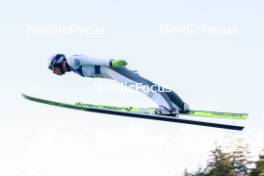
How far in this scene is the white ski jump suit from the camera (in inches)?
857

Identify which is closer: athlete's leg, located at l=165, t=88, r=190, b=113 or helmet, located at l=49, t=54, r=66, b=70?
athlete's leg, located at l=165, t=88, r=190, b=113

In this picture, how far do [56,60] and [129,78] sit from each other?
3.11 meters

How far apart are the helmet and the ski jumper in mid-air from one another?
75 centimetres

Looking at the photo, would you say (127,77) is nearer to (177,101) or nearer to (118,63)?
(118,63)

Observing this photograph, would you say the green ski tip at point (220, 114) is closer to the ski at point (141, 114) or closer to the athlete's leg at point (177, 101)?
the athlete's leg at point (177, 101)

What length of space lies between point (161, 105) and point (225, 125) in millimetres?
2172

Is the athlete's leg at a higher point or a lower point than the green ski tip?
higher

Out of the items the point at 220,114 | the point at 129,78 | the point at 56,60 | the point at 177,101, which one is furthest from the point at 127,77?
the point at 220,114

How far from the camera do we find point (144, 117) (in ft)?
73.0

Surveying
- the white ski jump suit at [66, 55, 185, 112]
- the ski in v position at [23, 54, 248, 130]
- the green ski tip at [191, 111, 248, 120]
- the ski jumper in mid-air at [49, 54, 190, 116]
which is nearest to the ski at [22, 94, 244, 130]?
the ski in v position at [23, 54, 248, 130]

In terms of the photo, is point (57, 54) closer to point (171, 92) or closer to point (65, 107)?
point (65, 107)

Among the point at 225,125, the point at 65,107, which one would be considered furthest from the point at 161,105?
the point at 65,107

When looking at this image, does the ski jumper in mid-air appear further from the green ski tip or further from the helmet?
the helmet

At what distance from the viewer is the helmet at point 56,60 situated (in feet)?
77.7
